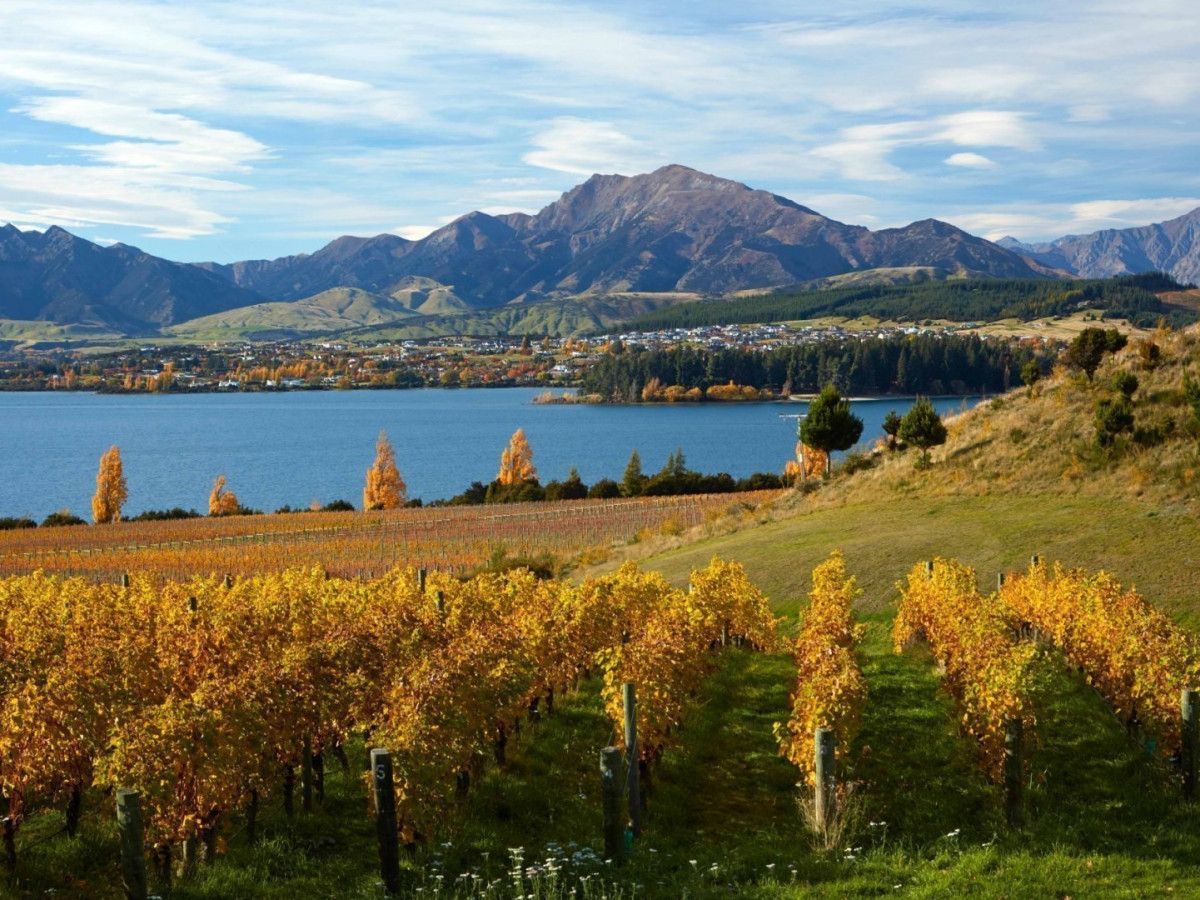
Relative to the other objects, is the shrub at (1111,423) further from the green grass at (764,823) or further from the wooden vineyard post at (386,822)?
the wooden vineyard post at (386,822)

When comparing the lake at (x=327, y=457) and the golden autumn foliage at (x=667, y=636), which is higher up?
the golden autumn foliage at (x=667, y=636)

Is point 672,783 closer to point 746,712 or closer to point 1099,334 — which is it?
point 746,712

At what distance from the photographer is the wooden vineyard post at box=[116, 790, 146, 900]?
11344 mm

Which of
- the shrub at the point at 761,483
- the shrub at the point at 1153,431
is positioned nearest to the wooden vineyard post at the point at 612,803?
the shrub at the point at 1153,431

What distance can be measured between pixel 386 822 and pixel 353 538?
51.4 m

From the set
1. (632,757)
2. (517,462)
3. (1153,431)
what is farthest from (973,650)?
(517,462)

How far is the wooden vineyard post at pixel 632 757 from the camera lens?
14.4m

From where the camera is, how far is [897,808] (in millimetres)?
15492

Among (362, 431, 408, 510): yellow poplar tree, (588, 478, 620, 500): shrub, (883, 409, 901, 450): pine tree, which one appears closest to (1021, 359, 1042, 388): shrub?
(883, 409, 901, 450): pine tree

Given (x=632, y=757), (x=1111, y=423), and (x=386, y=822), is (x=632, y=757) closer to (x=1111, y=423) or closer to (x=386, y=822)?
(x=386, y=822)

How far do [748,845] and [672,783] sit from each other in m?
2.76

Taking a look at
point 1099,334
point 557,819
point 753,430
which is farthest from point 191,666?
point 753,430

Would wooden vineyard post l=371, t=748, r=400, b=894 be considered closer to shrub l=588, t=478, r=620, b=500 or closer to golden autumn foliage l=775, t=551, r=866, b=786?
golden autumn foliage l=775, t=551, r=866, b=786

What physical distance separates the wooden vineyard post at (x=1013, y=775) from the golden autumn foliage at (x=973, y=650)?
0.32m
